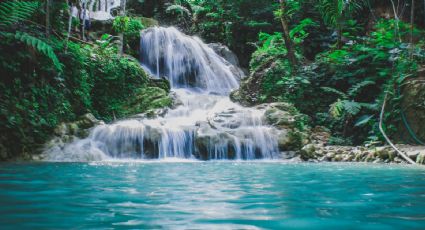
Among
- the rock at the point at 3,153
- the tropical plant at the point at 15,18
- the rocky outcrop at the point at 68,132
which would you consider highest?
the tropical plant at the point at 15,18

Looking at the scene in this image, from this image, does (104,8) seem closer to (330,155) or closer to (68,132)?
(68,132)

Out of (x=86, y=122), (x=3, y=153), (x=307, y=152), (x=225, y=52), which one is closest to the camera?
(x=3, y=153)

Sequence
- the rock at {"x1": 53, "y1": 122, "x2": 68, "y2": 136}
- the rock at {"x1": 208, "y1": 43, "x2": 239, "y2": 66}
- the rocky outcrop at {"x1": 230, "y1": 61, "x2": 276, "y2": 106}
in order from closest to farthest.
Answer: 1. the rock at {"x1": 53, "y1": 122, "x2": 68, "y2": 136}
2. the rocky outcrop at {"x1": 230, "y1": 61, "x2": 276, "y2": 106}
3. the rock at {"x1": 208, "y1": 43, "x2": 239, "y2": 66}

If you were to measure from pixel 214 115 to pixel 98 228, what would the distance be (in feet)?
31.9

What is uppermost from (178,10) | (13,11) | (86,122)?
(178,10)

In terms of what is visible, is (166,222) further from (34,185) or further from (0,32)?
(0,32)

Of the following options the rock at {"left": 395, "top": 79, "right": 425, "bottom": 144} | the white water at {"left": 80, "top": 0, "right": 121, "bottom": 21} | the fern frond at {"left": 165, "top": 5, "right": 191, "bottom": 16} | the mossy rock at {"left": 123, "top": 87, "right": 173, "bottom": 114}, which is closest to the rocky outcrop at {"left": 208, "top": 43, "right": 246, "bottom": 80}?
the fern frond at {"left": 165, "top": 5, "right": 191, "bottom": 16}

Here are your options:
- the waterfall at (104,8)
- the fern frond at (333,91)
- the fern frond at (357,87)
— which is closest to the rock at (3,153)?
the fern frond at (333,91)

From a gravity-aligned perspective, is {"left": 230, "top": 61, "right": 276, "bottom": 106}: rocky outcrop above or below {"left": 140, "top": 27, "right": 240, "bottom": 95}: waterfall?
below

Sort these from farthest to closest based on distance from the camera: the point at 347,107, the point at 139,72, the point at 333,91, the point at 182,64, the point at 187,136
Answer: the point at 182,64, the point at 139,72, the point at 333,91, the point at 347,107, the point at 187,136

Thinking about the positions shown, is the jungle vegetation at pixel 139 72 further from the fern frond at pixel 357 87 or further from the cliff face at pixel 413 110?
the cliff face at pixel 413 110

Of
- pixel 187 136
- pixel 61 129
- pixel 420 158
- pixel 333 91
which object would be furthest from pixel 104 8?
pixel 420 158

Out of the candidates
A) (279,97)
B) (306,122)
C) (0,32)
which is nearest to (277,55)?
(279,97)

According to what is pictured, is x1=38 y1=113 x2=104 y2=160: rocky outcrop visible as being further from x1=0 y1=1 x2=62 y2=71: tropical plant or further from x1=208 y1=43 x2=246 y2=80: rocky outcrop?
x1=208 y1=43 x2=246 y2=80: rocky outcrop
